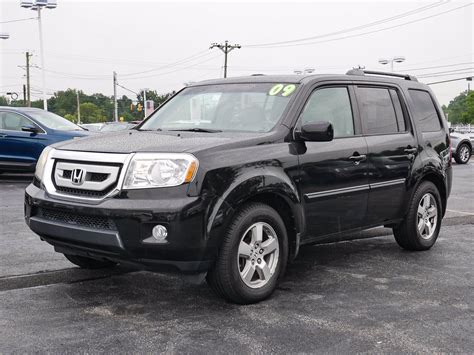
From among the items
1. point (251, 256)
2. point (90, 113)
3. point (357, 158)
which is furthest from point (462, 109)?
point (251, 256)

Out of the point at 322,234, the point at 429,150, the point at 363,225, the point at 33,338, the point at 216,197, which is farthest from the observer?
the point at 429,150

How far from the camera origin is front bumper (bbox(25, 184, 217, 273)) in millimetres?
3809

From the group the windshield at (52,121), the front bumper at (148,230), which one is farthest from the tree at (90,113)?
the front bumper at (148,230)

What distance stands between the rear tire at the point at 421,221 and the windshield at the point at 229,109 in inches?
79.9

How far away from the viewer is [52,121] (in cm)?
1327

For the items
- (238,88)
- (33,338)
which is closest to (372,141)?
(238,88)

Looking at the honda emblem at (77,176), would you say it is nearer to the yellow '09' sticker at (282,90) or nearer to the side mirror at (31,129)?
the yellow '09' sticker at (282,90)

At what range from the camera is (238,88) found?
5.22 meters

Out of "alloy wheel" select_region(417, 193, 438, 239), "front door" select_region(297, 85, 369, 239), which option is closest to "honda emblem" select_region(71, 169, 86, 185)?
"front door" select_region(297, 85, 369, 239)

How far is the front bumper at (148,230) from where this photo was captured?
381 centimetres

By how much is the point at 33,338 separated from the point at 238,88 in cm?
274

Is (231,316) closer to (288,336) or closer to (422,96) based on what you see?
(288,336)

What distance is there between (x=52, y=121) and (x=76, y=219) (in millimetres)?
9820

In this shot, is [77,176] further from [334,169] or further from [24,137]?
[24,137]
